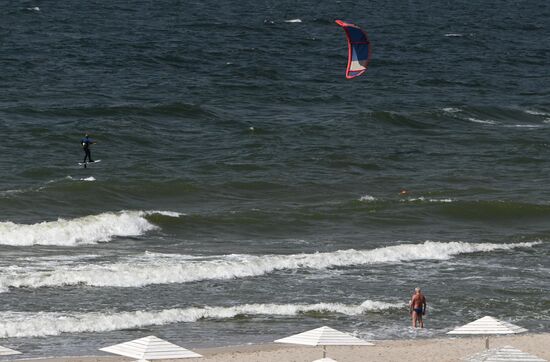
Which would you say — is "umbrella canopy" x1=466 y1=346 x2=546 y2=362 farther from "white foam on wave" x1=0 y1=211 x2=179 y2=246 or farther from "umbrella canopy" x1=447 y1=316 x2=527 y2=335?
"white foam on wave" x1=0 y1=211 x2=179 y2=246

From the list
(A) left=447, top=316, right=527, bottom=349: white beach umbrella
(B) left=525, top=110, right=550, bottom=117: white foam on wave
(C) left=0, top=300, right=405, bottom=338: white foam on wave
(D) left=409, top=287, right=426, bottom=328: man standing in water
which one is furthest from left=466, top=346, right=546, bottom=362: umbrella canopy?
(B) left=525, top=110, right=550, bottom=117: white foam on wave

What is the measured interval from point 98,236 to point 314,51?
41.1 metres

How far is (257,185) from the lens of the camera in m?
39.9

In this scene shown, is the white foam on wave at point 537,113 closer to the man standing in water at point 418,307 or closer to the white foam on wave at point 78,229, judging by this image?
the white foam on wave at point 78,229

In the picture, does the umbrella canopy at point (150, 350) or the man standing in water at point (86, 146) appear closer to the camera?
the umbrella canopy at point (150, 350)

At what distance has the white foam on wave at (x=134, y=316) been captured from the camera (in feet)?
76.5

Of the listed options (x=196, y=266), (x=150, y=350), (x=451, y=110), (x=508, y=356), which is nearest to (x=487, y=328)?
(x=508, y=356)

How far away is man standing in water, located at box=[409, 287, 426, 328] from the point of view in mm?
23859

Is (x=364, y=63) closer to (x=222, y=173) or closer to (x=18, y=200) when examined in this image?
(x=222, y=173)

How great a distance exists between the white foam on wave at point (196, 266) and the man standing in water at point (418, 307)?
226 inches

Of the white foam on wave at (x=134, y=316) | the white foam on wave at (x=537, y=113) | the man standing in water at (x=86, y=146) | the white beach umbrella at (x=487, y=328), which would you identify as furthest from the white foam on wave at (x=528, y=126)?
the white beach umbrella at (x=487, y=328)

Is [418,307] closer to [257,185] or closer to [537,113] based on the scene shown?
[257,185]

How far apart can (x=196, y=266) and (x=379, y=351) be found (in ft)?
25.7

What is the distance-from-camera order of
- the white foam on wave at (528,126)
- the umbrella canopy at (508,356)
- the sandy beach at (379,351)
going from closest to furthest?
1. the umbrella canopy at (508,356)
2. the sandy beach at (379,351)
3. the white foam on wave at (528,126)
